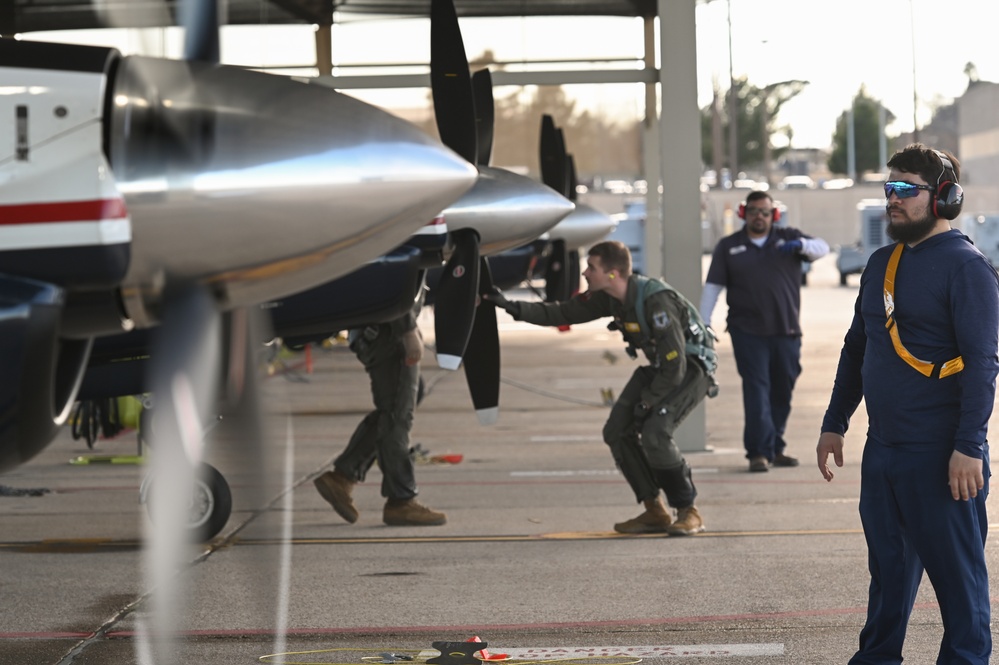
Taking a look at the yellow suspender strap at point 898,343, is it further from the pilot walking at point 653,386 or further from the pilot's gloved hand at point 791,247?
the pilot's gloved hand at point 791,247

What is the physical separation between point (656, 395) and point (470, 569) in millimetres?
1560

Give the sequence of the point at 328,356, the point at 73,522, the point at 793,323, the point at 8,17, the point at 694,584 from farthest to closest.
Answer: the point at 328,356
the point at 793,323
the point at 73,522
the point at 8,17
the point at 694,584

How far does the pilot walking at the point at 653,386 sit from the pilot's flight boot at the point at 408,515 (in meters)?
1.16

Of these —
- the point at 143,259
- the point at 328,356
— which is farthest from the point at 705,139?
the point at 143,259

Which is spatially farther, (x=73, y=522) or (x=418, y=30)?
(x=418, y=30)

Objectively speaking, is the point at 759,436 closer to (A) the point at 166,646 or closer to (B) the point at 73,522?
(B) the point at 73,522

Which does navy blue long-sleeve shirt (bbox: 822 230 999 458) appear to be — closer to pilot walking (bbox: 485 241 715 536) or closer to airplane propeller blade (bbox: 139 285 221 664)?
airplane propeller blade (bbox: 139 285 221 664)

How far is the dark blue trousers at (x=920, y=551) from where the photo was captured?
15.2 ft

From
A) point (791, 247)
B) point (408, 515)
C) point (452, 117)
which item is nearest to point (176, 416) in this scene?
point (452, 117)

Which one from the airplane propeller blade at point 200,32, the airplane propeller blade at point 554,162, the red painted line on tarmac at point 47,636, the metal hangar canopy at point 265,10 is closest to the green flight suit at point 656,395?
the metal hangar canopy at point 265,10

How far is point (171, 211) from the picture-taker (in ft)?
11.8

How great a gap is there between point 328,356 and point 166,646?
17.5m

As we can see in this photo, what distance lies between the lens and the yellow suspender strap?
468 centimetres

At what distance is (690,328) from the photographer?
26.9ft
